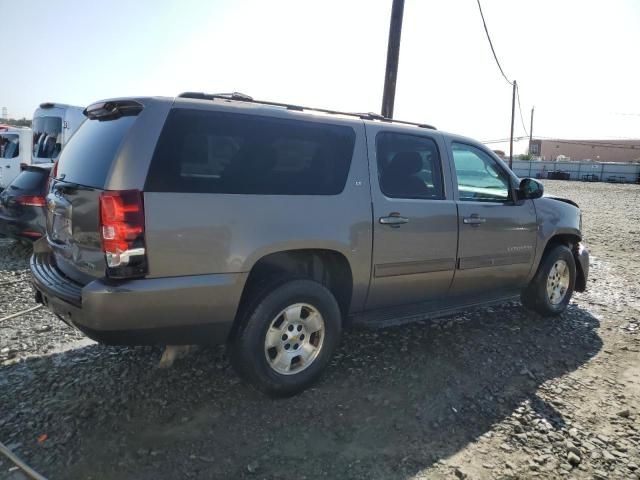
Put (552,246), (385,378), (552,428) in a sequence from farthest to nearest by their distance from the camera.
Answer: (552,246), (385,378), (552,428)

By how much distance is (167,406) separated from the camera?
323 centimetres

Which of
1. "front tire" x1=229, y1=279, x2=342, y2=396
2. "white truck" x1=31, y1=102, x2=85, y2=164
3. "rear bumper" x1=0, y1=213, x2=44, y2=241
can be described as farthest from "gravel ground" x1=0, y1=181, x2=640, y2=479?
"white truck" x1=31, y1=102, x2=85, y2=164

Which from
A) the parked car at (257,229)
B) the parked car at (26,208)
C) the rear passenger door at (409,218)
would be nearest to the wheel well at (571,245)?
the parked car at (257,229)

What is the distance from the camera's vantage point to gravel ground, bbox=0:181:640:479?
272 cm

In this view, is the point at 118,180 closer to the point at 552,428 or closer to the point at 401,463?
the point at 401,463

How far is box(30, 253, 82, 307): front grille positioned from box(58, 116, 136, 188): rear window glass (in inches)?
24.4

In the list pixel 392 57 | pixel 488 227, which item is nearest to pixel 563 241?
pixel 488 227

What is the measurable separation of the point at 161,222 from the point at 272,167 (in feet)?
2.79

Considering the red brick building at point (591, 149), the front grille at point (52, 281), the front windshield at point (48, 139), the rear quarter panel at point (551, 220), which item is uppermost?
the red brick building at point (591, 149)

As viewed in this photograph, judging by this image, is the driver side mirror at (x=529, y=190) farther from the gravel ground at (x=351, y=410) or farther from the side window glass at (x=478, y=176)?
the gravel ground at (x=351, y=410)

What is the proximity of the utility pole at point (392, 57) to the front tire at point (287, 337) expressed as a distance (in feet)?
22.8

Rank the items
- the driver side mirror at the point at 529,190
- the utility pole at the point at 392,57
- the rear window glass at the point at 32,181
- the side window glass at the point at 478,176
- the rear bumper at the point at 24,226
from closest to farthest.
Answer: the side window glass at the point at 478,176, the driver side mirror at the point at 529,190, the rear bumper at the point at 24,226, the rear window glass at the point at 32,181, the utility pole at the point at 392,57

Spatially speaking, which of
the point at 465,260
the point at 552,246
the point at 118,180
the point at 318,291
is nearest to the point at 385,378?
the point at 318,291

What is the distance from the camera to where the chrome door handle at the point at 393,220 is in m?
3.65
